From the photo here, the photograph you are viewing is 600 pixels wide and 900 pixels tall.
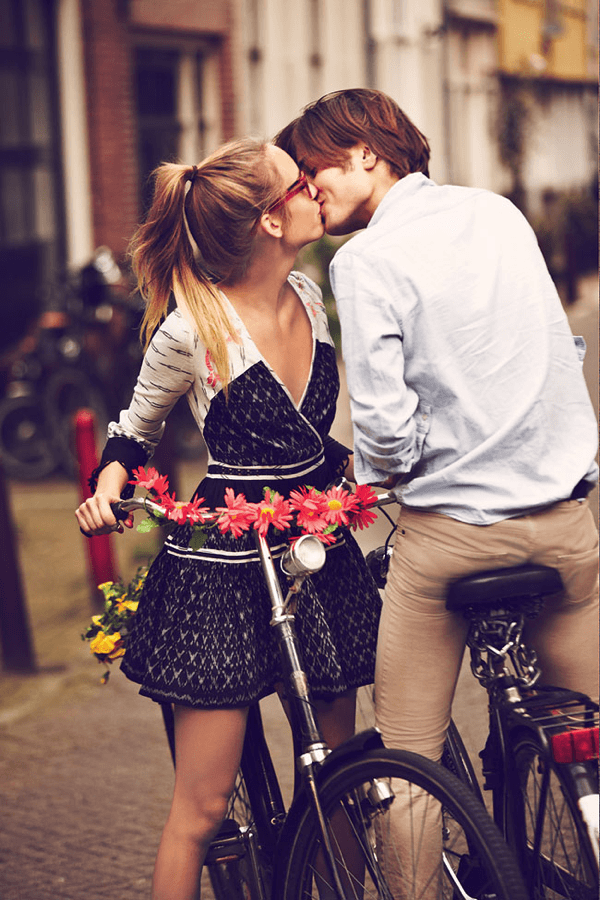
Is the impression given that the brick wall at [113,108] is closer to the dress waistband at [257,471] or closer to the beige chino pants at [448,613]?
the dress waistband at [257,471]

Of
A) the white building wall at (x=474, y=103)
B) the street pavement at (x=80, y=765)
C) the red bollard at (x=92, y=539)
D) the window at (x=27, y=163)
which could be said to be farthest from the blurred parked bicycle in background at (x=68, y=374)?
the white building wall at (x=474, y=103)

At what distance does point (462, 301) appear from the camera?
6.84ft

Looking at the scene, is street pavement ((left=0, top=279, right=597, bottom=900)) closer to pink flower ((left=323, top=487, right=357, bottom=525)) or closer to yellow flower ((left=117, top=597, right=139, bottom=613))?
pink flower ((left=323, top=487, right=357, bottom=525))

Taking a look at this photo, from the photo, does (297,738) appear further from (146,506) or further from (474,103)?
(474,103)

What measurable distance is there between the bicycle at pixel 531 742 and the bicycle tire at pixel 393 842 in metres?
0.12

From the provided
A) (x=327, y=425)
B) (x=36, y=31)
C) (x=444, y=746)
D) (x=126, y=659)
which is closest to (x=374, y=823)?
(x=444, y=746)

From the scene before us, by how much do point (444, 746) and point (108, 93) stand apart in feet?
32.3

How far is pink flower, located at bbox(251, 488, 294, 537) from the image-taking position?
2363mm

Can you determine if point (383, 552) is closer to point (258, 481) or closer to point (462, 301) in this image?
point (258, 481)

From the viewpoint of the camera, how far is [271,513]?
2.37 meters

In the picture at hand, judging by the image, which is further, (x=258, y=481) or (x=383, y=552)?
(x=383, y=552)

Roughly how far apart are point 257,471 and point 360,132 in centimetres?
69

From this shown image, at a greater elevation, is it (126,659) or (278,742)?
(126,659)

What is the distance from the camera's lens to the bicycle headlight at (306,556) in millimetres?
2283
